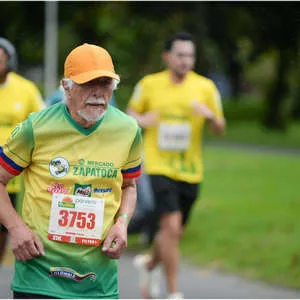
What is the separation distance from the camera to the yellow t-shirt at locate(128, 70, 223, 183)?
330 inches

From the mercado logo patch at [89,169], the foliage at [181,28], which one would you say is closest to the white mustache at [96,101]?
the mercado logo patch at [89,169]

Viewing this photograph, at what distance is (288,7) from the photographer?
28531 mm

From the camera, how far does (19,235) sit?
4484 millimetres

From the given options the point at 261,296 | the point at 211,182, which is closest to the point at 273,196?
the point at 211,182

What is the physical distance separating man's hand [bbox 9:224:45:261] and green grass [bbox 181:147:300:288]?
15.7 feet

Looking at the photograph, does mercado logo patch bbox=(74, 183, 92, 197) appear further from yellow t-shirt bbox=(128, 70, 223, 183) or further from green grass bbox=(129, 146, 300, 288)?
green grass bbox=(129, 146, 300, 288)

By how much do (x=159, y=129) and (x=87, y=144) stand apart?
384 cm

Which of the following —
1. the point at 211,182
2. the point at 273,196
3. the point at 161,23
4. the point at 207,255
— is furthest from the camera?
the point at 161,23

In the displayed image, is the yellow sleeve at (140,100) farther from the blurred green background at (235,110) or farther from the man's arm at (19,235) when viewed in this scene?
the man's arm at (19,235)

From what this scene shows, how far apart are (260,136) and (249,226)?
24062mm

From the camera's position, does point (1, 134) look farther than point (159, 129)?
No

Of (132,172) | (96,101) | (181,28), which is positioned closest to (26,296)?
(132,172)

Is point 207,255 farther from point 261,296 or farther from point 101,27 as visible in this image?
point 101,27

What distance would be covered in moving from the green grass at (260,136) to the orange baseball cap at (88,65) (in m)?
27.4
